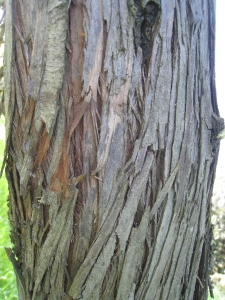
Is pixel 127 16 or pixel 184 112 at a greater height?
pixel 127 16

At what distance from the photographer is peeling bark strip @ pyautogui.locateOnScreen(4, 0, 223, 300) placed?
815 mm

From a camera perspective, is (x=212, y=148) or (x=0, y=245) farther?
(x=0, y=245)

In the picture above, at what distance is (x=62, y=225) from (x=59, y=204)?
6cm

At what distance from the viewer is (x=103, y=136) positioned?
0.83m

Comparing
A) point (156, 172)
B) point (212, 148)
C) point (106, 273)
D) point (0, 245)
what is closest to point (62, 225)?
point (106, 273)

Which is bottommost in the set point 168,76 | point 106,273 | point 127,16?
point 106,273

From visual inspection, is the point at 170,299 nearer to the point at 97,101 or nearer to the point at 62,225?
the point at 62,225

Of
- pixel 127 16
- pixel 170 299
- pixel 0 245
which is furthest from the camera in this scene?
pixel 0 245

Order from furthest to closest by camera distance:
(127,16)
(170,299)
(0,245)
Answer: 1. (0,245)
2. (170,299)
3. (127,16)

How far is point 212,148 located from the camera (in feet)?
3.18

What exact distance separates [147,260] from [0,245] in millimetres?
1697

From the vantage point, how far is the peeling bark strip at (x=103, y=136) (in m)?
0.81

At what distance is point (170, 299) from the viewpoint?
936mm

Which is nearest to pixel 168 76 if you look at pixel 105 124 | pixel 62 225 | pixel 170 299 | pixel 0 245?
pixel 105 124
